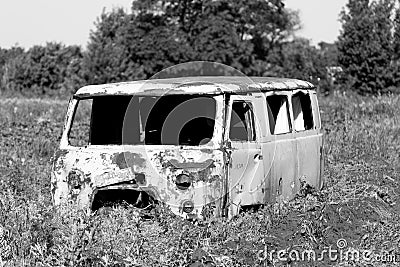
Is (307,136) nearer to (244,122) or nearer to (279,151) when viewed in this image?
(279,151)

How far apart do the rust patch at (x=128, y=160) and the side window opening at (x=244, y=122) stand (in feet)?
4.15

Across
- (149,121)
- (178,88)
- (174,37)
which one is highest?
(174,37)

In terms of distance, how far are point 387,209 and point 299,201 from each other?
1.42m

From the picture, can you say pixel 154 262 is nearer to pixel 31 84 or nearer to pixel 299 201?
pixel 299 201

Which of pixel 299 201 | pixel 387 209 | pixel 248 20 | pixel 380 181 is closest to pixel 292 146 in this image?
pixel 299 201

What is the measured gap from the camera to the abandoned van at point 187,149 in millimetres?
8266

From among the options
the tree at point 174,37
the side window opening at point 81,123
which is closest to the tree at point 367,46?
the tree at point 174,37

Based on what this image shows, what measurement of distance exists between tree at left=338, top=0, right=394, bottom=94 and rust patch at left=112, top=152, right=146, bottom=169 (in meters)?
38.9

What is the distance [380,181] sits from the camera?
12570mm

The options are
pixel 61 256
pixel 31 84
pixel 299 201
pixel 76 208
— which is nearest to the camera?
pixel 61 256

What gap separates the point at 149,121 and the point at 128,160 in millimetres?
1529

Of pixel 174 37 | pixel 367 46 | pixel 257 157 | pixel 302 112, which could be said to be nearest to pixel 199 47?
pixel 174 37

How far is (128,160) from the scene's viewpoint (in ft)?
27.8

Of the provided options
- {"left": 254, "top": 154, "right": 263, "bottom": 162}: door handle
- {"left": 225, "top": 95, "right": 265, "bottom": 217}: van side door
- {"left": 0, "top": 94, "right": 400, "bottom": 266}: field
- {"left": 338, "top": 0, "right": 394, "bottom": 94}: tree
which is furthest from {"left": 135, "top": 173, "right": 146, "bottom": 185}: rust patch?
{"left": 338, "top": 0, "right": 394, "bottom": 94}: tree
